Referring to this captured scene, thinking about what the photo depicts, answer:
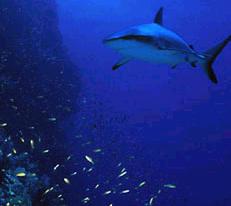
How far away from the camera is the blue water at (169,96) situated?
2138 inches

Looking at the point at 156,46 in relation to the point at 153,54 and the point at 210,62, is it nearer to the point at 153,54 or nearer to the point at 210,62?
the point at 153,54

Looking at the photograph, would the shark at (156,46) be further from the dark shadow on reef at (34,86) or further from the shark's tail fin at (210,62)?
the dark shadow on reef at (34,86)

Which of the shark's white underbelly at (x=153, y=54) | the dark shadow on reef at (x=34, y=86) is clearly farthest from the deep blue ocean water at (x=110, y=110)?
the shark's white underbelly at (x=153, y=54)

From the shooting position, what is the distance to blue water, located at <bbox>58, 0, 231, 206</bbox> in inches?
2138

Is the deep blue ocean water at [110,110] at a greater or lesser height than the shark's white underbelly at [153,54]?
lesser

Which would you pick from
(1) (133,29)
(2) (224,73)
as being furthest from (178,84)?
(1) (133,29)

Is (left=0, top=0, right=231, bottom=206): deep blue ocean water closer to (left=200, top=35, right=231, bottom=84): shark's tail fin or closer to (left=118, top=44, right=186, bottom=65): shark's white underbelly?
(left=118, top=44, right=186, bottom=65): shark's white underbelly

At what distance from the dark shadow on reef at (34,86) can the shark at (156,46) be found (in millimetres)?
9914

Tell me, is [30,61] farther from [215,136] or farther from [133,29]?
[215,136]

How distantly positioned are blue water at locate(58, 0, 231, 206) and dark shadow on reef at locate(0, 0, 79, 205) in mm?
23914

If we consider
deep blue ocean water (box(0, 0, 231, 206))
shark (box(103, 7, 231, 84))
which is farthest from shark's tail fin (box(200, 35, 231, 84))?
deep blue ocean water (box(0, 0, 231, 206))

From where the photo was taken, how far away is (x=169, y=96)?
436 ft

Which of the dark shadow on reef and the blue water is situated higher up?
the dark shadow on reef

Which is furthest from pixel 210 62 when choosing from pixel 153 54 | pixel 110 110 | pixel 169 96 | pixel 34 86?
pixel 169 96
